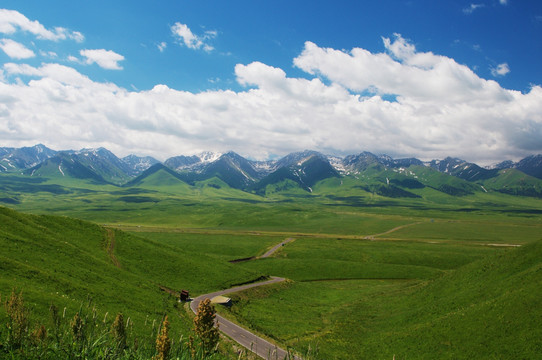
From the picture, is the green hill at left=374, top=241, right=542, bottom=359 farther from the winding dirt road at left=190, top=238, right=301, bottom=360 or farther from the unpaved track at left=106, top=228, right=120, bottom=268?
the unpaved track at left=106, top=228, right=120, bottom=268

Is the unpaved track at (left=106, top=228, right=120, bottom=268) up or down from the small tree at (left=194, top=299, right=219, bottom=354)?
down

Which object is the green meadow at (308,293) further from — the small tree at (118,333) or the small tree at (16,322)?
the small tree at (16,322)

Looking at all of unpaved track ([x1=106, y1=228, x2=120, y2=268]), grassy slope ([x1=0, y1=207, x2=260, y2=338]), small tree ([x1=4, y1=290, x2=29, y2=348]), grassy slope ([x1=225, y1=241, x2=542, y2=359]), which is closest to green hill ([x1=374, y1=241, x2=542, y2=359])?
grassy slope ([x1=225, y1=241, x2=542, y2=359])

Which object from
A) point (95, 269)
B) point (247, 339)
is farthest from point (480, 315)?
point (95, 269)

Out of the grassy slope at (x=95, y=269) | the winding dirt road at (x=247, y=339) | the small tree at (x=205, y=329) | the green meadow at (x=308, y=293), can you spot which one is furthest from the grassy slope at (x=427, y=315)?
the small tree at (x=205, y=329)

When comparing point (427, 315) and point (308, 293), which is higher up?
point (427, 315)

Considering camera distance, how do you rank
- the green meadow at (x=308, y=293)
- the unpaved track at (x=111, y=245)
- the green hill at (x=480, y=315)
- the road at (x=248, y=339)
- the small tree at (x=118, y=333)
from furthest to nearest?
the unpaved track at (x=111, y=245)
the road at (x=248, y=339)
the green meadow at (x=308, y=293)
the green hill at (x=480, y=315)
the small tree at (x=118, y=333)

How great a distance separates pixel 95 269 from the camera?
69.6 meters

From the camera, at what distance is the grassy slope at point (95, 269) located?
48.2m

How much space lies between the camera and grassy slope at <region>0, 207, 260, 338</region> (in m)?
48.2

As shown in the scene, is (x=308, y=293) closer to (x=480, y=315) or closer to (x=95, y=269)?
(x=480, y=315)

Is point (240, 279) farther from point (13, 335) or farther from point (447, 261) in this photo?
point (447, 261)

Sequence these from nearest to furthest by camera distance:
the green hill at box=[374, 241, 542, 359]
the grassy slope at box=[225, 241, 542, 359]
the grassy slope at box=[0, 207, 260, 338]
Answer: the green hill at box=[374, 241, 542, 359] → the grassy slope at box=[225, 241, 542, 359] → the grassy slope at box=[0, 207, 260, 338]

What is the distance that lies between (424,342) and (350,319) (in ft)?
75.6
